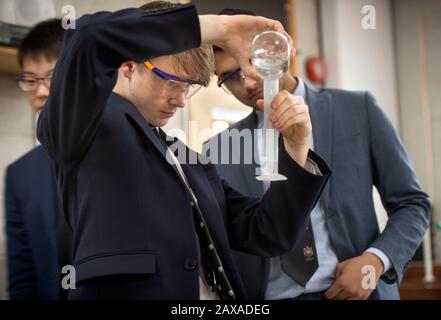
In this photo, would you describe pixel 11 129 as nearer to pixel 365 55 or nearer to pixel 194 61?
pixel 194 61

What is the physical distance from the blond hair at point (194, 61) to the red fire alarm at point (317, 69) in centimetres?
32

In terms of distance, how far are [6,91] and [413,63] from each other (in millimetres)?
586

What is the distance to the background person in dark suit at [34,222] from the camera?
573 millimetres

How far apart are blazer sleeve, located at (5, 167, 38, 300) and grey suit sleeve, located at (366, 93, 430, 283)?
386 millimetres

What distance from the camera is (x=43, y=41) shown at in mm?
707

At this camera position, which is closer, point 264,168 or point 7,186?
point 264,168

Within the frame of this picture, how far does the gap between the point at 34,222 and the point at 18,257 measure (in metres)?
0.06

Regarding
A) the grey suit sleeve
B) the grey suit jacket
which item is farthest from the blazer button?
the grey suit sleeve

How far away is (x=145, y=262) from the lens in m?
0.46

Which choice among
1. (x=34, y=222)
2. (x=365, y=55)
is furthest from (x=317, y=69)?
(x=34, y=222)

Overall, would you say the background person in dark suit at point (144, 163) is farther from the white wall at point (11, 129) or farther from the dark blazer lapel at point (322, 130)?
the white wall at point (11, 129)

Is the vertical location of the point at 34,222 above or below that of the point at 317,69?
below
